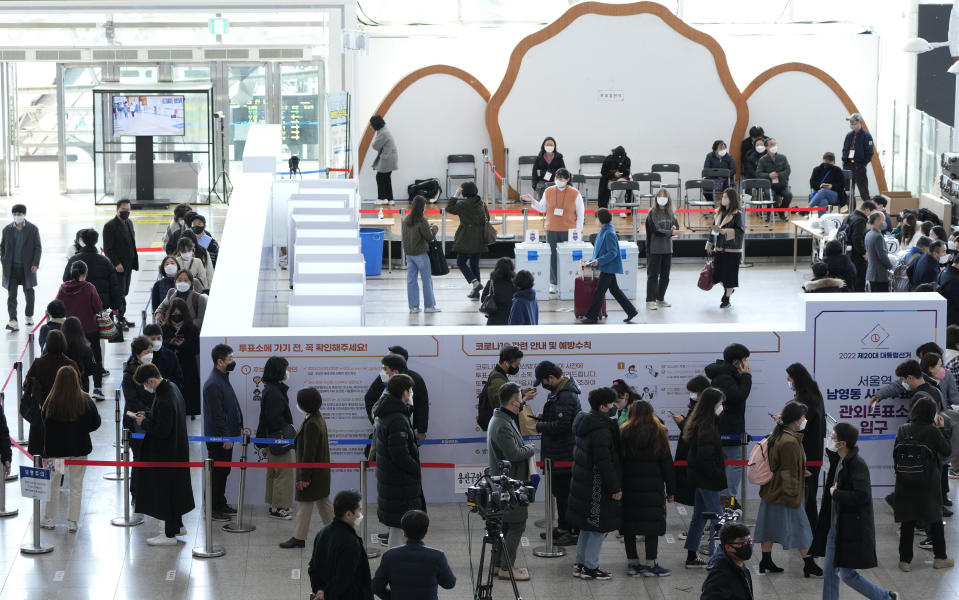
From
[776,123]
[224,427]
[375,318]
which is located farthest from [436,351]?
[776,123]

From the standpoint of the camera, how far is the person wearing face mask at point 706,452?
9107mm

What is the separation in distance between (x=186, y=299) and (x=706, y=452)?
17.5 ft

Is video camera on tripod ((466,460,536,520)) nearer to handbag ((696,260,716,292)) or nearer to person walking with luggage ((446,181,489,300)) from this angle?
person walking with luggage ((446,181,489,300))

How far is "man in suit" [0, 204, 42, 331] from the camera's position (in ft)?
51.0

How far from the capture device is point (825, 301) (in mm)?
10688

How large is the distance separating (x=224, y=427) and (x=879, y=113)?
62.6 ft

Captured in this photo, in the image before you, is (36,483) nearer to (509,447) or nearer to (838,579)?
(509,447)

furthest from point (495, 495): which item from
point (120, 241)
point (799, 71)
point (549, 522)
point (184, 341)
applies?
point (799, 71)

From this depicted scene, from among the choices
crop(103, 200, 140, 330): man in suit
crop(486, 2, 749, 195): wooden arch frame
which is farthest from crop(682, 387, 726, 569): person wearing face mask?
crop(486, 2, 749, 195): wooden arch frame

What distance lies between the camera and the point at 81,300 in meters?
13.0

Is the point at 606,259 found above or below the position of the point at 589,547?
above

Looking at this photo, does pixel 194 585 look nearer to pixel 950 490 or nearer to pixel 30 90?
pixel 950 490

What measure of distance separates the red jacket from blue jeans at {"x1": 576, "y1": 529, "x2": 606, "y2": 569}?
5897 millimetres

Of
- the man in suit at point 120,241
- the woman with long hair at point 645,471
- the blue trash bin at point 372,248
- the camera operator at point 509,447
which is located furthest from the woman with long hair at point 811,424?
the blue trash bin at point 372,248
